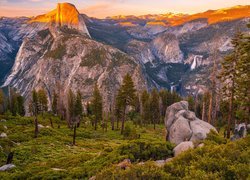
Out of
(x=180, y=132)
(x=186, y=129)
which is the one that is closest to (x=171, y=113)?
(x=180, y=132)

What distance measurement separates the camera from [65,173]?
2384cm

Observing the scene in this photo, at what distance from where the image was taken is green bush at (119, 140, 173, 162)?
23078mm

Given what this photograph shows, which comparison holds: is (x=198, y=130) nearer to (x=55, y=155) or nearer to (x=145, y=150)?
(x=145, y=150)

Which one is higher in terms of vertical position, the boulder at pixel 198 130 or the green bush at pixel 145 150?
the green bush at pixel 145 150

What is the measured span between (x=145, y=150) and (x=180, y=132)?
14.1 meters

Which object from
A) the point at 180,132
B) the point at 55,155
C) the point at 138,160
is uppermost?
the point at 138,160

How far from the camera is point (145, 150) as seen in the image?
2325 cm

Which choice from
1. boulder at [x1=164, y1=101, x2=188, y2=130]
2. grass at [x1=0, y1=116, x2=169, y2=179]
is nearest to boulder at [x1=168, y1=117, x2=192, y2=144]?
grass at [x1=0, y1=116, x2=169, y2=179]

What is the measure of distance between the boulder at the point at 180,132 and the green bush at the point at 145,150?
11.7 metres

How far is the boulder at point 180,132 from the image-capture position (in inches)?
1394

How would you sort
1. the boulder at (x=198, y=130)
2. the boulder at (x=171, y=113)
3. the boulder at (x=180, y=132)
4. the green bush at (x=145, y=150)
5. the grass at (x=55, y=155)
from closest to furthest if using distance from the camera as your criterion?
the green bush at (x=145, y=150)
the grass at (x=55, y=155)
the boulder at (x=198, y=130)
the boulder at (x=180, y=132)
the boulder at (x=171, y=113)

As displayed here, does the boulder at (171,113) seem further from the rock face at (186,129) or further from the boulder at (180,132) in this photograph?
the boulder at (180,132)

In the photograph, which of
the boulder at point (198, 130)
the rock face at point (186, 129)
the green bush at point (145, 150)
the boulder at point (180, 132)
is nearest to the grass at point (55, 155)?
the green bush at point (145, 150)

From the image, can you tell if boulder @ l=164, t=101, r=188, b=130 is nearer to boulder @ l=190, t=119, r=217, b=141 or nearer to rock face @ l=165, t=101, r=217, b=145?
rock face @ l=165, t=101, r=217, b=145
